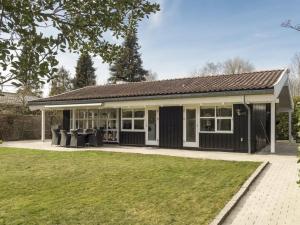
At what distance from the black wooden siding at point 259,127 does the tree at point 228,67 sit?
33.0m

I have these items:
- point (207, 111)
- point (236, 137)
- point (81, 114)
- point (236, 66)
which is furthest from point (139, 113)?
point (236, 66)

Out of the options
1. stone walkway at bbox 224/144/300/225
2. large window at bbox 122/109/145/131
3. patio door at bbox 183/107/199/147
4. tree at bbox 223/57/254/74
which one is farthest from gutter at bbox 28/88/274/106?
tree at bbox 223/57/254/74

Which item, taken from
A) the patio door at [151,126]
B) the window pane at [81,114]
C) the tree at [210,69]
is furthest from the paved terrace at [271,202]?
the tree at [210,69]

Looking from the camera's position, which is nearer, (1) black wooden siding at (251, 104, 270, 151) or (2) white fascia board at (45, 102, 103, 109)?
(1) black wooden siding at (251, 104, 270, 151)

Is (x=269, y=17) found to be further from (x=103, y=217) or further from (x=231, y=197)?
(x=103, y=217)

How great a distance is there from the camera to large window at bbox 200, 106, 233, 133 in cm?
1817

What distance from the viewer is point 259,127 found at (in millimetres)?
20266

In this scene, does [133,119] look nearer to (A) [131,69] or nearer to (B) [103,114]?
(B) [103,114]

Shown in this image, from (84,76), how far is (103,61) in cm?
4473

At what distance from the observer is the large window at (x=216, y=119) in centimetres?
1817

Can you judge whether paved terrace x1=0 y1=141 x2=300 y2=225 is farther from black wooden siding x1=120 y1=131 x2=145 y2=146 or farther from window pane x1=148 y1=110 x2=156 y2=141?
black wooden siding x1=120 y1=131 x2=145 y2=146

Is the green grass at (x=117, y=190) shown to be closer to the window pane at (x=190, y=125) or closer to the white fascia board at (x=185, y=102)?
the white fascia board at (x=185, y=102)

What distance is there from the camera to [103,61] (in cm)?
459

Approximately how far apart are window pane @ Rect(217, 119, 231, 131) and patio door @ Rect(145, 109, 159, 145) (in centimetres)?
384
